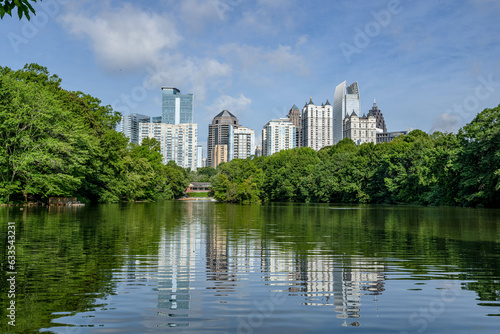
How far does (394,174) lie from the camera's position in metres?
77.7

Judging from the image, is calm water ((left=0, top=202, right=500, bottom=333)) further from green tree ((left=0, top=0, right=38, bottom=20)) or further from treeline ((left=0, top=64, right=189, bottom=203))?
treeline ((left=0, top=64, right=189, bottom=203))

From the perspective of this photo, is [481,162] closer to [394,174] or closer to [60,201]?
[394,174]

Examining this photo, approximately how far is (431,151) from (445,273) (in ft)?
204

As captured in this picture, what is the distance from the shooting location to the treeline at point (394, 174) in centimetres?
5141

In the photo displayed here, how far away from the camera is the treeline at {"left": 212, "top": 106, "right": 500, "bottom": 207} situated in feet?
169

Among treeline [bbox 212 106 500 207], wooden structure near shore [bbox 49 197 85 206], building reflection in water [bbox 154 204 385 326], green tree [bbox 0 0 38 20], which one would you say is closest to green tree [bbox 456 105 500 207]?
treeline [bbox 212 106 500 207]

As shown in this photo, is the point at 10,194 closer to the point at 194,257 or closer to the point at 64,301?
the point at 194,257


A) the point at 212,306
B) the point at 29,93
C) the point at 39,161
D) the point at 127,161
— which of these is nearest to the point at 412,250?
the point at 212,306

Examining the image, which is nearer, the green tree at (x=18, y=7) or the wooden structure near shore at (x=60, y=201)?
the green tree at (x=18, y=7)

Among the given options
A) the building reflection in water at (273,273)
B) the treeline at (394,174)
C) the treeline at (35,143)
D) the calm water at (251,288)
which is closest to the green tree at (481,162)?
the treeline at (394,174)

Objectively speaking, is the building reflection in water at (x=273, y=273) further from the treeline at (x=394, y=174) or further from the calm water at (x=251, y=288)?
the treeline at (x=394, y=174)

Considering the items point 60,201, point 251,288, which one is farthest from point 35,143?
point 251,288

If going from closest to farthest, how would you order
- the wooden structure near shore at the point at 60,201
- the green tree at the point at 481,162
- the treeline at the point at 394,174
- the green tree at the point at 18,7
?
the green tree at the point at 18,7
the wooden structure near shore at the point at 60,201
the green tree at the point at 481,162
the treeline at the point at 394,174

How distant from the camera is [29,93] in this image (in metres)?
41.6
